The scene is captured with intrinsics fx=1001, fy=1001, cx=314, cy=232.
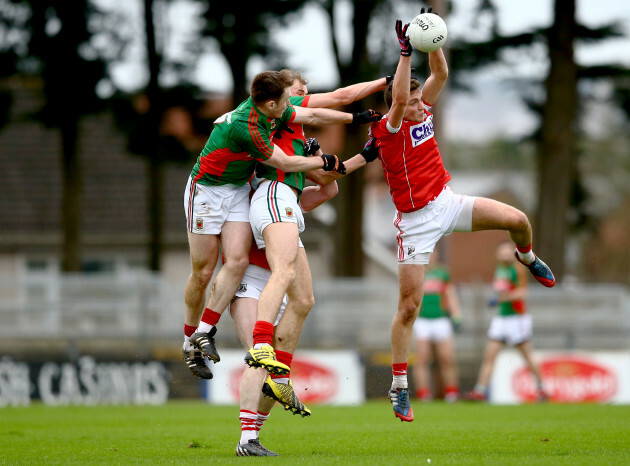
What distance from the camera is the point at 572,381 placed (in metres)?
17.0

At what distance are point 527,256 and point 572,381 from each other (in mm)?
8581

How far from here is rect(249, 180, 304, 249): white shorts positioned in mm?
7871

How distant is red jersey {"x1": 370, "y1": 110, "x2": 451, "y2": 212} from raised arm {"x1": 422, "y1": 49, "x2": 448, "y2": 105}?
0.60ft

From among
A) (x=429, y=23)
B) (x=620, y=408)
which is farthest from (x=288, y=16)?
(x=429, y=23)

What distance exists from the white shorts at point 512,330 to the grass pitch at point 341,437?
1.76 m

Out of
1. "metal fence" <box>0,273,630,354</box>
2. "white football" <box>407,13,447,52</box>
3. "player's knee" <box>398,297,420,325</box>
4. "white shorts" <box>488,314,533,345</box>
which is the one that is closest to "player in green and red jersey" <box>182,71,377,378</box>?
"white football" <box>407,13,447,52</box>

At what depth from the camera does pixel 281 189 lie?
806 centimetres

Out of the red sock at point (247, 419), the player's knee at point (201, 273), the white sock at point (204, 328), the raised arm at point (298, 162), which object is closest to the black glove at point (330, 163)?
the raised arm at point (298, 162)

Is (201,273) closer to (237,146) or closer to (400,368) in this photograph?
(237,146)

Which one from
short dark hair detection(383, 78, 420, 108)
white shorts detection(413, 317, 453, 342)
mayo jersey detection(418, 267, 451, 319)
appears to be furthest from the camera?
white shorts detection(413, 317, 453, 342)

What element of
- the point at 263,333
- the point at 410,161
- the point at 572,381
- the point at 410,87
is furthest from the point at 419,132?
the point at 572,381

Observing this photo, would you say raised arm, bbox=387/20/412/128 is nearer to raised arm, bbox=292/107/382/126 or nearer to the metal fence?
raised arm, bbox=292/107/382/126

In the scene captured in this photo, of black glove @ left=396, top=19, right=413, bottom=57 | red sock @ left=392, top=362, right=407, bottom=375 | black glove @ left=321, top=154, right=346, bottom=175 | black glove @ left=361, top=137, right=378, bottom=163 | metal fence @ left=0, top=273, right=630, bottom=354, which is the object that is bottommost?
metal fence @ left=0, top=273, right=630, bottom=354

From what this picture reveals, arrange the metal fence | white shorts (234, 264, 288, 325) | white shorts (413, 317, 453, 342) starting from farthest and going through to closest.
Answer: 1. the metal fence
2. white shorts (413, 317, 453, 342)
3. white shorts (234, 264, 288, 325)
